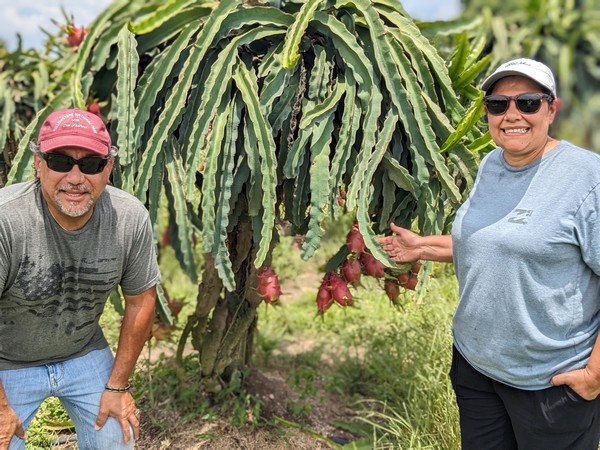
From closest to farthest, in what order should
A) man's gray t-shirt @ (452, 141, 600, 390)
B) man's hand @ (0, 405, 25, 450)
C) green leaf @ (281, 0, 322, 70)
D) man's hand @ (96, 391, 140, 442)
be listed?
man's gray t-shirt @ (452, 141, 600, 390) → man's hand @ (0, 405, 25, 450) → man's hand @ (96, 391, 140, 442) → green leaf @ (281, 0, 322, 70)

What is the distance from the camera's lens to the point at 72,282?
7.52ft

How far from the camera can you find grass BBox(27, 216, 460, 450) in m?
3.37

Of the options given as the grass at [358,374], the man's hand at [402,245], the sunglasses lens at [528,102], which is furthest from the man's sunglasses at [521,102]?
the grass at [358,374]

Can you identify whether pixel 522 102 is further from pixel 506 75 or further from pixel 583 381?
pixel 583 381

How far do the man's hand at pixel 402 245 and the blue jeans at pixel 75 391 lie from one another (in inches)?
47.6

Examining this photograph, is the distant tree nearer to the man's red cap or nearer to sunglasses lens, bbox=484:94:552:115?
sunglasses lens, bbox=484:94:552:115

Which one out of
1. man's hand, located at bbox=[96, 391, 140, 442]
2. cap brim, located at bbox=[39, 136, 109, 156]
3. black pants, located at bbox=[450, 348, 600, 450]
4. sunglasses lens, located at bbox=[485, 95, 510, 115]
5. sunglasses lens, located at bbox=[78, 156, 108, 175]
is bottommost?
man's hand, located at bbox=[96, 391, 140, 442]

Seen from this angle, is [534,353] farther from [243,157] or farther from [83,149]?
[83,149]

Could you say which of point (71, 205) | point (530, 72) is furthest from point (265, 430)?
point (530, 72)

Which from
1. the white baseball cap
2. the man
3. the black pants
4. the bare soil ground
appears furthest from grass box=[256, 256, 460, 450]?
the man

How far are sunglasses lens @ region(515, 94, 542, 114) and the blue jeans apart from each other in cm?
178

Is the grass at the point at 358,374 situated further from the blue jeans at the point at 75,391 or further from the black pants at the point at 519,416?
the blue jeans at the point at 75,391

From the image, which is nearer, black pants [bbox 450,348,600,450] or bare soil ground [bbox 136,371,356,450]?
black pants [bbox 450,348,600,450]

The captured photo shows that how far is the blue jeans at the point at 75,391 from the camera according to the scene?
2336 millimetres
